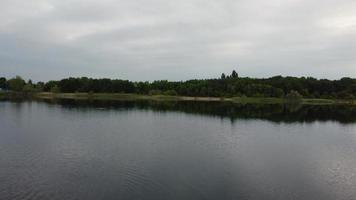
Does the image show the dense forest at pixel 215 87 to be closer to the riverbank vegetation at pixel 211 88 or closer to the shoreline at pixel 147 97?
the riverbank vegetation at pixel 211 88

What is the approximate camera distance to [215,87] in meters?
A: 140

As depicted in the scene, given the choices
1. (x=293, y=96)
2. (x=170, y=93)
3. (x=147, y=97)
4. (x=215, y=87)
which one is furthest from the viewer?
(x=215, y=87)

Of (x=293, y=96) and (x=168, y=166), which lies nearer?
(x=168, y=166)

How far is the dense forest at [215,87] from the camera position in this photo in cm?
13175

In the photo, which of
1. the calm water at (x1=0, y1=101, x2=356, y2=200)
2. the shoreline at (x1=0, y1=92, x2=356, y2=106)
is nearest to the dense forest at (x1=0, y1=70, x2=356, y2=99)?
the shoreline at (x1=0, y1=92, x2=356, y2=106)

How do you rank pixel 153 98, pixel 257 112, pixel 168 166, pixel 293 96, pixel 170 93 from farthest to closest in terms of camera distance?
pixel 170 93, pixel 153 98, pixel 293 96, pixel 257 112, pixel 168 166

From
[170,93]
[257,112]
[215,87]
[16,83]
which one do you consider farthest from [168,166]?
[16,83]

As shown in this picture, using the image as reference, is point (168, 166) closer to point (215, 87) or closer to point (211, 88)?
point (211, 88)

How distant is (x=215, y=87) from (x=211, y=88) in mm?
3446

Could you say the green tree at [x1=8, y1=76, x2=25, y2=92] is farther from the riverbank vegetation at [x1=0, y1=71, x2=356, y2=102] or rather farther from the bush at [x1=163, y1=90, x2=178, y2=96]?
the bush at [x1=163, y1=90, x2=178, y2=96]

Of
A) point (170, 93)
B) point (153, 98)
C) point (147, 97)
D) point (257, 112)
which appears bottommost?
point (257, 112)

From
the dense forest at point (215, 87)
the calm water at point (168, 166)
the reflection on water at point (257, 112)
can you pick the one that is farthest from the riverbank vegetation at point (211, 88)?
the calm water at point (168, 166)

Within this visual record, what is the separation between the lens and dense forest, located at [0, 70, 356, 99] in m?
132

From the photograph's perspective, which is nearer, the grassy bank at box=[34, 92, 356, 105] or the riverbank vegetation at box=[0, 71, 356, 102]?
the grassy bank at box=[34, 92, 356, 105]
